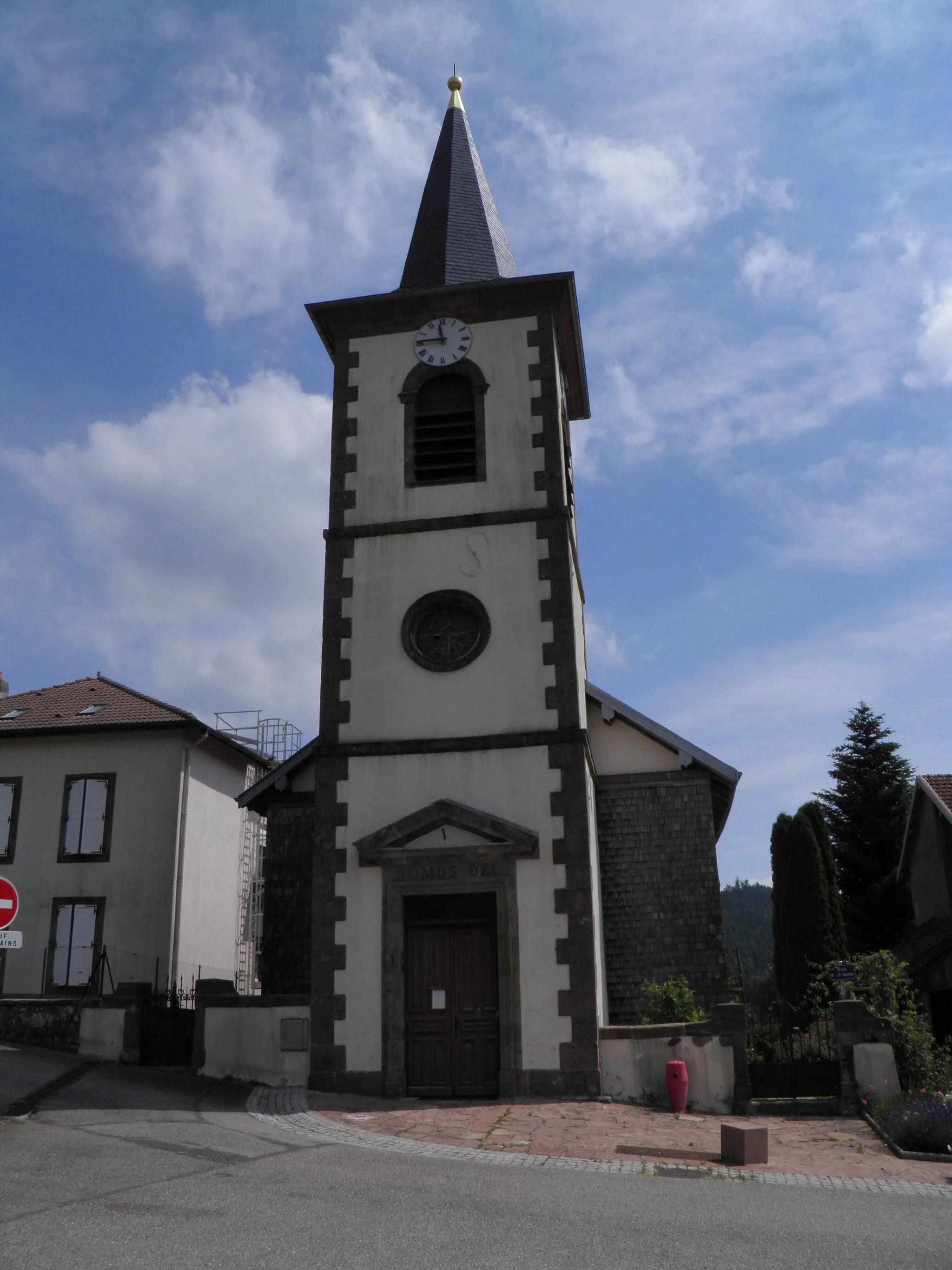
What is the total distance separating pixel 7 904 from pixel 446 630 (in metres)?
7.33

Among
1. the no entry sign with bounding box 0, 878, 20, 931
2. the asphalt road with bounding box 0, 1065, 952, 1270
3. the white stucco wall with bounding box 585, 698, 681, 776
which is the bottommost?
the asphalt road with bounding box 0, 1065, 952, 1270

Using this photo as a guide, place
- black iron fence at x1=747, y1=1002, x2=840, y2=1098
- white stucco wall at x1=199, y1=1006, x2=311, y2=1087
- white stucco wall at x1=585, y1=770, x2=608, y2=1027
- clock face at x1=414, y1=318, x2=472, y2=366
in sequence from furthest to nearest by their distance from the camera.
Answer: clock face at x1=414, y1=318, x2=472, y2=366 → white stucco wall at x1=585, y1=770, x2=608, y2=1027 → white stucco wall at x1=199, y1=1006, x2=311, y2=1087 → black iron fence at x1=747, y1=1002, x2=840, y2=1098

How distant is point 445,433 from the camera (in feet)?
54.0

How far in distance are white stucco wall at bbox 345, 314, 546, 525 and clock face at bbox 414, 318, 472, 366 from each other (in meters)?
0.13

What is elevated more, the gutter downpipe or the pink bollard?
the gutter downpipe

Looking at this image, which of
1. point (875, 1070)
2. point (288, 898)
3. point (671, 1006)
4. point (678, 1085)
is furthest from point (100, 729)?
point (875, 1070)

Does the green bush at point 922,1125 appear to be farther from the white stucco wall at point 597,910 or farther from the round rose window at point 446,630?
the round rose window at point 446,630

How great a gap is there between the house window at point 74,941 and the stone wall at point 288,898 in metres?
6.20

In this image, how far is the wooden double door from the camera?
13.4 meters

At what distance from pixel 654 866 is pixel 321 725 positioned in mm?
5314

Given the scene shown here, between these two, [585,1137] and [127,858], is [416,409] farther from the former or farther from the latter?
[127,858]

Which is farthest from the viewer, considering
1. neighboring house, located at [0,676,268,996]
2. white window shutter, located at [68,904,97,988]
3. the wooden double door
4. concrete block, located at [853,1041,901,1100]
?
neighboring house, located at [0,676,268,996]

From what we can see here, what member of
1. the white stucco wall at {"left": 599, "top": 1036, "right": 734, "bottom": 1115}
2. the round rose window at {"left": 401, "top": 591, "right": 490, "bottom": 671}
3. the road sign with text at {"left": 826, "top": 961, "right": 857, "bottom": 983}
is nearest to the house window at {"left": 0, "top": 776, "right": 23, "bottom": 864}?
the round rose window at {"left": 401, "top": 591, "right": 490, "bottom": 671}

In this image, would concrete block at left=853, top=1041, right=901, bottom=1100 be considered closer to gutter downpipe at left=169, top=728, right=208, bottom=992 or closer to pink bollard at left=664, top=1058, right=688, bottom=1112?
pink bollard at left=664, top=1058, right=688, bottom=1112
